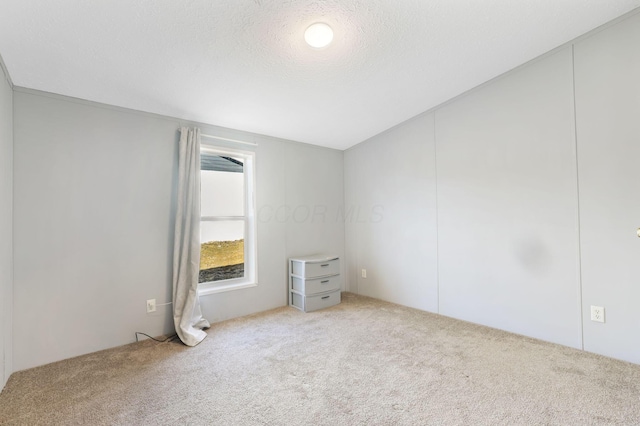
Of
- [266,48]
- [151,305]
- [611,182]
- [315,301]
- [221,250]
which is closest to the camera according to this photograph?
[266,48]

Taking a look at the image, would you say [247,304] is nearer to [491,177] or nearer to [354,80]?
[354,80]

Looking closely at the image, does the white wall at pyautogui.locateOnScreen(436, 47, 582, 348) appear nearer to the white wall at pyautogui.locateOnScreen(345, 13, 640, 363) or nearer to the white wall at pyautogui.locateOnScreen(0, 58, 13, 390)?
the white wall at pyautogui.locateOnScreen(345, 13, 640, 363)

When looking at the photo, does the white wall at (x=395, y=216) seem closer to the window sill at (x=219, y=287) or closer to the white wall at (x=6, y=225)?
the window sill at (x=219, y=287)

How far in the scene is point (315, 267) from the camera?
3.41 m

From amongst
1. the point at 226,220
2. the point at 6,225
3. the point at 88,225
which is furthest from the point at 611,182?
the point at 6,225

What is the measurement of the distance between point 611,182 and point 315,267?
266 cm

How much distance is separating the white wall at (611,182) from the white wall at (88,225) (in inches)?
127

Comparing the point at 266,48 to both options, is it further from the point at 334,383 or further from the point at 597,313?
the point at 597,313

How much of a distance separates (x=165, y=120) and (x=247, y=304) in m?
2.04

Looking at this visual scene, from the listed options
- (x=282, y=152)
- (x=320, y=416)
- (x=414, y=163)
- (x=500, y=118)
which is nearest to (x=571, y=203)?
(x=500, y=118)

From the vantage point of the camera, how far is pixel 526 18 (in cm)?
200

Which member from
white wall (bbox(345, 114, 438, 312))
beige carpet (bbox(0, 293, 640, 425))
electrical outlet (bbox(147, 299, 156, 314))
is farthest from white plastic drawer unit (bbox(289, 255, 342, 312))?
electrical outlet (bbox(147, 299, 156, 314))

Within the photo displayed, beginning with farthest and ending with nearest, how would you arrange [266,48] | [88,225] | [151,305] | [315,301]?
[315,301] < [151,305] < [88,225] < [266,48]

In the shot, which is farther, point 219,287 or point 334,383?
point 219,287
